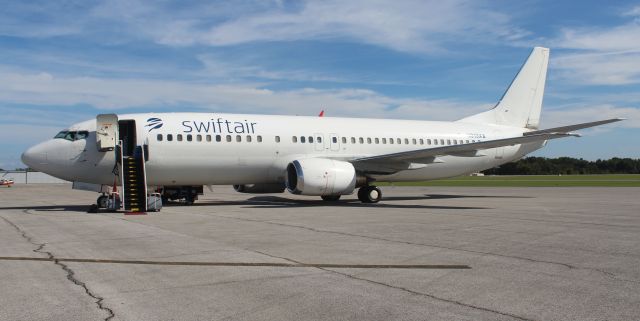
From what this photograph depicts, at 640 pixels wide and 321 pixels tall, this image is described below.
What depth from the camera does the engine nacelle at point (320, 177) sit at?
2205 cm

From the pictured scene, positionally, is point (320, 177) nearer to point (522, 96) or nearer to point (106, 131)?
point (106, 131)

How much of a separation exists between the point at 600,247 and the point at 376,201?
15.3 m

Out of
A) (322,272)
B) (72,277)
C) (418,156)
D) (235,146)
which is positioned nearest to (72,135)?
(235,146)

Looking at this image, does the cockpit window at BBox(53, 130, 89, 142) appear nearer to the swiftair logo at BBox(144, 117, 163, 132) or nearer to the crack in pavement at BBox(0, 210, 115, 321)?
the swiftair logo at BBox(144, 117, 163, 132)

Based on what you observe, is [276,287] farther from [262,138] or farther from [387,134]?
[387,134]

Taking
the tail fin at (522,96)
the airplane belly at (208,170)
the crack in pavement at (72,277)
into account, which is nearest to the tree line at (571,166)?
the tail fin at (522,96)

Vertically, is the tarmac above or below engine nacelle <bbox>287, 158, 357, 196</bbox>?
below

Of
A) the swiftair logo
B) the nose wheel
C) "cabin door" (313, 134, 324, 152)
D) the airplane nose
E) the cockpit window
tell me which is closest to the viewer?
the airplane nose

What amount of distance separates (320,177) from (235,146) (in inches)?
146

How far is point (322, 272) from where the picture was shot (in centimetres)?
780

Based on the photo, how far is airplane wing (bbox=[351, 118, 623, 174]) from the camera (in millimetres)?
22312

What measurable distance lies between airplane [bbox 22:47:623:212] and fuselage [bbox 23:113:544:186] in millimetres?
38

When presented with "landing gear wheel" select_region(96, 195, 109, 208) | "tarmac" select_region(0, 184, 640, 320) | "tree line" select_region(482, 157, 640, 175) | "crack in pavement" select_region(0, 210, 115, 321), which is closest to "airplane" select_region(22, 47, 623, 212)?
"landing gear wheel" select_region(96, 195, 109, 208)

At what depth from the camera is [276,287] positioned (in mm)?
6848
